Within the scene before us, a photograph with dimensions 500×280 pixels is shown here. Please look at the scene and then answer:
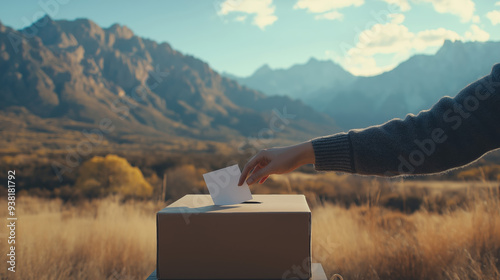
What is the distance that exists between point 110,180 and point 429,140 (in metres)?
9.00

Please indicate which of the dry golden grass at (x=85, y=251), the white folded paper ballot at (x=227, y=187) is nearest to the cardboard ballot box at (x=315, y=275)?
the white folded paper ballot at (x=227, y=187)

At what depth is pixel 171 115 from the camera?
122375 mm

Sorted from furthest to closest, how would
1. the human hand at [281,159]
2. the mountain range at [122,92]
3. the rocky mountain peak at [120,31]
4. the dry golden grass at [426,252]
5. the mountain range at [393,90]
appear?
the rocky mountain peak at [120,31]
the mountain range at [122,92]
the mountain range at [393,90]
the dry golden grass at [426,252]
the human hand at [281,159]

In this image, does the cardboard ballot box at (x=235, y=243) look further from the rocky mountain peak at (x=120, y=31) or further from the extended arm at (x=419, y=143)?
the rocky mountain peak at (x=120, y=31)

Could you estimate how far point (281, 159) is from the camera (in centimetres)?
139

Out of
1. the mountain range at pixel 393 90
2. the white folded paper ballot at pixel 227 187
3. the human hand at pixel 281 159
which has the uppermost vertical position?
the mountain range at pixel 393 90

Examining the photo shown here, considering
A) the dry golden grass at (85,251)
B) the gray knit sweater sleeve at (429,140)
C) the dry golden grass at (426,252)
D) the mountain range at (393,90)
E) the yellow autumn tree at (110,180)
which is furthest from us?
the mountain range at (393,90)

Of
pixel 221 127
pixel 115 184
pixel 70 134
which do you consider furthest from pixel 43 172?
pixel 221 127

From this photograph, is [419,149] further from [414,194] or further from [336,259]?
[414,194]

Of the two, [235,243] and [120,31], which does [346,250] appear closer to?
[235,243]

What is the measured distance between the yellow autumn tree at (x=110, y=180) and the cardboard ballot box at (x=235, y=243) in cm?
780

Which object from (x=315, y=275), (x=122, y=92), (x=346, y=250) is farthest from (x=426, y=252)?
(x=122, y=92)

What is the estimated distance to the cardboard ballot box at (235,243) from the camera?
137cm

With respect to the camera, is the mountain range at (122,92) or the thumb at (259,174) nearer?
the thumb at (259,174)
